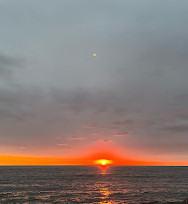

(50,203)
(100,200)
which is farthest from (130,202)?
(50,203)

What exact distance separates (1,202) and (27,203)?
8237 millimetres

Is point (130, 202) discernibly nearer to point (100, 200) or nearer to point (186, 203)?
point (100, 200)

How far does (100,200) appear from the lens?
6216cm

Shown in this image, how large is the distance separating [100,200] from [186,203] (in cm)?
2450

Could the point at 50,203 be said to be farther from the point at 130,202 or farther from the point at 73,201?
the point at 130,202

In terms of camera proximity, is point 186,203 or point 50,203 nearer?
point 186,203

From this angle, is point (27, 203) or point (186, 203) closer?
point (186, 203)

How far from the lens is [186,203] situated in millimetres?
51531

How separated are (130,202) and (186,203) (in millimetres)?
15337

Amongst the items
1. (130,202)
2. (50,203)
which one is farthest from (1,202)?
(130,202)

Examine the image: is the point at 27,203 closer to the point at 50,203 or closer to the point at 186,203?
the point at 50,203

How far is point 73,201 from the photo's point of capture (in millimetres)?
61344

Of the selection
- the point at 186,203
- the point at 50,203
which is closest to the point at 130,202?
the point at 186,203

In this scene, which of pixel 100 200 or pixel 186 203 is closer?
pixel 186 203
